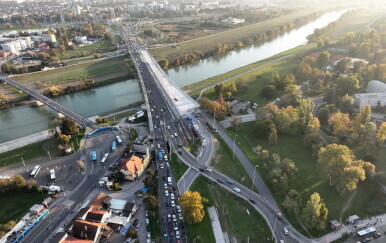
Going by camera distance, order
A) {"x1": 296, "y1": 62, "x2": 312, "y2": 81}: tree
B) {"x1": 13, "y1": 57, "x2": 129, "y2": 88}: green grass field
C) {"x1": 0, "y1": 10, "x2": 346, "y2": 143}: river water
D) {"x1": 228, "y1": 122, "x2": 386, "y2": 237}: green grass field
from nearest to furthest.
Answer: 1. {"x1": 228, "y1": 122, "x2": 386, "y2": 237}: green grass field
2. {"x1": 0, "y1": 10, "x2": 346, "y2": 143}: river water
3. {"x1": 296, "y1": 62, "x2": 312, "y2": 81}: tree
4. {"x1": 13, "y1": 57, "x2": 129, "y2": 88}: green grass field

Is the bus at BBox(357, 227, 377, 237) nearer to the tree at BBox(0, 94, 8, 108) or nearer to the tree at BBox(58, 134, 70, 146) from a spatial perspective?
the tree at BBox(58, 134, 70, 146)

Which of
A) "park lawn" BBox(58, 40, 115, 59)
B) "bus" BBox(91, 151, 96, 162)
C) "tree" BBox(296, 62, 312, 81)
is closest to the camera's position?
"bus" BBox(91, 151, 96, 162)

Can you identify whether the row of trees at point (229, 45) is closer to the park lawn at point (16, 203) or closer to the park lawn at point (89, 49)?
the park lawn at point (89, 49)

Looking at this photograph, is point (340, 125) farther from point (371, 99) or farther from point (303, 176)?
point (371, 99)

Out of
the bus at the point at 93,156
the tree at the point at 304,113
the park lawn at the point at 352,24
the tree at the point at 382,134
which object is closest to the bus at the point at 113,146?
the bus at the point at 93,156

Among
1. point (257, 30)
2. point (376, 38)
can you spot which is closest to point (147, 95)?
point (376, 38)

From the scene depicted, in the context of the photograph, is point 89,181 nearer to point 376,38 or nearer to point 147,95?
point 147,95

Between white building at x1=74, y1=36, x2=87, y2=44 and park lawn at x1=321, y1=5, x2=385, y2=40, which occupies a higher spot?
white building at x1=74, y1=36, x2=87, y2=44

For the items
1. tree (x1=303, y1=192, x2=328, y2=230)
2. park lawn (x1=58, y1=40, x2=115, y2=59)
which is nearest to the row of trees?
park lawn (x1=58, y1=40, x2=115, y2=59)
